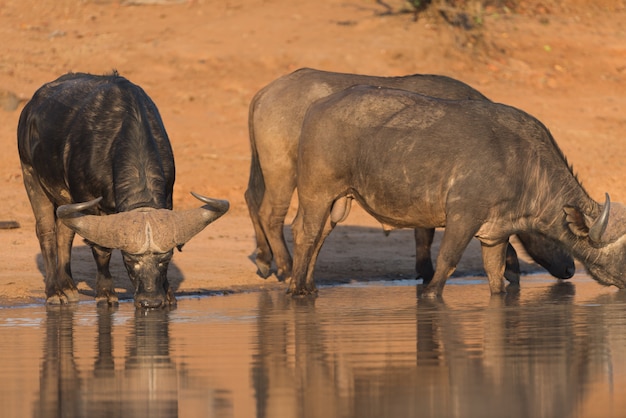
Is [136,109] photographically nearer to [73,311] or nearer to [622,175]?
[73,311]

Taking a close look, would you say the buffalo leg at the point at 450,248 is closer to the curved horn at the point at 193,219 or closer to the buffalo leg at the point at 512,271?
the buffalo leg at the point at 512,271

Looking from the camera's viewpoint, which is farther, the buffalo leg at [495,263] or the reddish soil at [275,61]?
the reddish soil at [275,61]

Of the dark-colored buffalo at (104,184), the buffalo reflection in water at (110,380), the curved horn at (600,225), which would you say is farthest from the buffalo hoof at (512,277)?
the buffalo reflection in water at (110,380)

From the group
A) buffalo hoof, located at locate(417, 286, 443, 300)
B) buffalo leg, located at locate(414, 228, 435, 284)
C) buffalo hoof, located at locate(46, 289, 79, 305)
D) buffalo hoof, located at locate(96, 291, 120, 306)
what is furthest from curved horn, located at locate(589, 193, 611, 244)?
buffalo hoof, located at locate(46, 289, 79, 305)

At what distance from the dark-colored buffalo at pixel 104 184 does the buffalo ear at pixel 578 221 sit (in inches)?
138

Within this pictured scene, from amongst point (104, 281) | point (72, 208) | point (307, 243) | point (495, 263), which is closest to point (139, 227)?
point (72, 208)

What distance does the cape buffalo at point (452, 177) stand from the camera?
1402cm

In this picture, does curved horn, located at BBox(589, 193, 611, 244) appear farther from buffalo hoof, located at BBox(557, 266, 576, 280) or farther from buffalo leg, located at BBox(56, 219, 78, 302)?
buffalo leg, located at BBox(56, 219, 78, 302)

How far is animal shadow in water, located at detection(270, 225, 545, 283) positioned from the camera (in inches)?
693

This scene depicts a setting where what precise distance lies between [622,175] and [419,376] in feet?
50.6

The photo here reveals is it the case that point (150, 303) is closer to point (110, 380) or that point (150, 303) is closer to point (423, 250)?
point (110, 380)

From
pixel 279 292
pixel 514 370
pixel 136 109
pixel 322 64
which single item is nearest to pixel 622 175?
pixel 322 64

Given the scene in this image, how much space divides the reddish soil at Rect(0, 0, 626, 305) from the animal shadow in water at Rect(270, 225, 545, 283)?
65 mm

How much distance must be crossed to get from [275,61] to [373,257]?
29.6 feet
